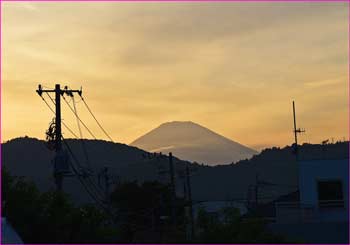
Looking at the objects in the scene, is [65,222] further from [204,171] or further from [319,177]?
[204,171]

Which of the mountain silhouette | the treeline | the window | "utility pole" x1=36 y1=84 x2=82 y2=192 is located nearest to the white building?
the window

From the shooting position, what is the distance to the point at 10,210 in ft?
71.5

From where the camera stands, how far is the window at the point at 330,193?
3148cm

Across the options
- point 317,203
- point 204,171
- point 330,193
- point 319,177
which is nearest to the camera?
point 317,203

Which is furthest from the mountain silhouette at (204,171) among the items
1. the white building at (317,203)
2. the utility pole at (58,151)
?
the utility pole at (58,151)

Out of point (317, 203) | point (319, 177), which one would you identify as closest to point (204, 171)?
point (319, 177)

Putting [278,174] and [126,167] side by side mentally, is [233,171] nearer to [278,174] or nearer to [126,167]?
[278,174]

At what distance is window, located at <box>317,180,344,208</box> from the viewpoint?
103 feet

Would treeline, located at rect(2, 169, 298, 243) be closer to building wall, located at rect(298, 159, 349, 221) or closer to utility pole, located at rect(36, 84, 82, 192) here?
utility pole, located at rect(36, 84, 82, 192)

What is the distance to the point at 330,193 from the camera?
106ft

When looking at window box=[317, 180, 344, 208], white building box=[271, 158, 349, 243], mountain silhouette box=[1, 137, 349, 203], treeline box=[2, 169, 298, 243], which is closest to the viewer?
treeline box=[2, 169, 298, 243]

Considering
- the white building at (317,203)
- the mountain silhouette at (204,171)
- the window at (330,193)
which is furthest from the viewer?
the mountain silhouette at (204,171)

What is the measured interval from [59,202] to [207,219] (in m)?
5.12

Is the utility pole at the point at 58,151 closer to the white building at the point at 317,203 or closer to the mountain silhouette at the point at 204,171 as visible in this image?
the white building at the point at 317,203
